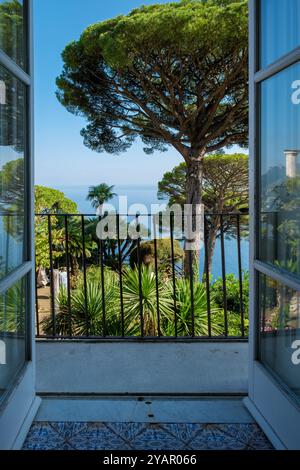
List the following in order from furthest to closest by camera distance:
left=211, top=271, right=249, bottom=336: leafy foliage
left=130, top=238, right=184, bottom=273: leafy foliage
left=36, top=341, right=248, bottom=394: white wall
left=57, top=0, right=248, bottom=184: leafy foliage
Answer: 1. left=130, top=238, right=184, bottom=273: leafy foliage
2. left=57, top=0, right=248, bottom=184: leafy foliage
3. left=211, top=271, right=249, bottom=336: leafy foliage
4. left=36, top=341, right=248, bottom=394: white wall

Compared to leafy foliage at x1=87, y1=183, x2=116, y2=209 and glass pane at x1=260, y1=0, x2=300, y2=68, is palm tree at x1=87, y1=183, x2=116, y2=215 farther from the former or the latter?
glass pane at x1=260, y1=0, x2=300, y2=68

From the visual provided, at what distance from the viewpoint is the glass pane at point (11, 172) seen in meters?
1.28

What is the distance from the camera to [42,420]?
1580mm

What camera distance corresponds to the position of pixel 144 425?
1.54 meters

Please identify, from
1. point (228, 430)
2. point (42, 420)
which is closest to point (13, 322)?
point (42, 420)

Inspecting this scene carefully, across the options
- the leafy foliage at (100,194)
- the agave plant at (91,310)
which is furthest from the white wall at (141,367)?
the leafy foliage at (100,194)

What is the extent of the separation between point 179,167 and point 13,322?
36.0 ft

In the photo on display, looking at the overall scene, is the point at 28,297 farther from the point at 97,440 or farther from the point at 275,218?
the point at 275,218

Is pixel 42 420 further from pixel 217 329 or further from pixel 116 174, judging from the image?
Answer: pixel 116 174

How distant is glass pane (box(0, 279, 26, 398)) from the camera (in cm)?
130

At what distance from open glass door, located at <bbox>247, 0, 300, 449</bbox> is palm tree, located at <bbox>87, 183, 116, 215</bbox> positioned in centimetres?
1375

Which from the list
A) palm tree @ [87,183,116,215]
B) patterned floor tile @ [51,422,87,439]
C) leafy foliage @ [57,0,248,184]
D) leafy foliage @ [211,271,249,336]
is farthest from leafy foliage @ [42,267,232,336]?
palm tree @ [87,183,116,215]

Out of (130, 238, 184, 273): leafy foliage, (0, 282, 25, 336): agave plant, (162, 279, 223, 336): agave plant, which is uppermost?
(0, 282, 25, 336): agave plant

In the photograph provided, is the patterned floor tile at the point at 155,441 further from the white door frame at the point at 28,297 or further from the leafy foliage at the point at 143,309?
the leafy foliage at the point at 143,309
